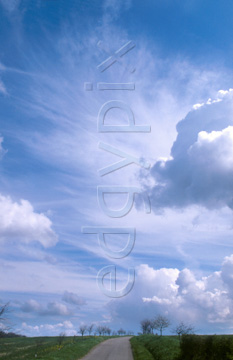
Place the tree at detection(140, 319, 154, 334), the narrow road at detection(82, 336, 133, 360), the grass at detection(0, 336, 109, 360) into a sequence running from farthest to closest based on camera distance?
the tree at detection(140, 319, 154, 334) < the narrow road at detection(82, 336, 133, 360) < the grass at detection(0, 336, 109, 360)

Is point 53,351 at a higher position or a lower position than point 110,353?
higher

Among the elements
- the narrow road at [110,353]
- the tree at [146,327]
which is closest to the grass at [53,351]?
the narrow road at [110,353]

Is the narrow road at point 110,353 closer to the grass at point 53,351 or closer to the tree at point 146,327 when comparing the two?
the grass at point 53,351

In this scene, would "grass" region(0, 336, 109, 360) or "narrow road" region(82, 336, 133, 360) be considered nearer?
"grass" region(0, 336, 109, 360)

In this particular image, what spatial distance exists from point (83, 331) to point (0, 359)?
6129 cm

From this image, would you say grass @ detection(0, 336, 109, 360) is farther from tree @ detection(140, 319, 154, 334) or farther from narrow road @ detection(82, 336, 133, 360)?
tree @ detection(140, 319, 154, 334)

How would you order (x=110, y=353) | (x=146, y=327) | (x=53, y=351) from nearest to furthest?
(x=110, y=353)
(x=53, y=351)
(x=146, y=327)

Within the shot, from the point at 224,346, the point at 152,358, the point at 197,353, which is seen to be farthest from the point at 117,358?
the point at 224,346

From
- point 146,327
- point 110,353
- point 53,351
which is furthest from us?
point 146,327

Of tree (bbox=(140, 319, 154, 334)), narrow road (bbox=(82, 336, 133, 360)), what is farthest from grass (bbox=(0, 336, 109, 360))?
tree (bbox=(140, 319, 154, 334))

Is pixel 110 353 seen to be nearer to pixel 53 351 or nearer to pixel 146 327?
pixel 53 351

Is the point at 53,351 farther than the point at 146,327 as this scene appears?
No

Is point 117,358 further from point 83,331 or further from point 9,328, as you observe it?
point 83,331

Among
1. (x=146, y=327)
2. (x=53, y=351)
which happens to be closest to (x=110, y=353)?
(x=53, y=351)
